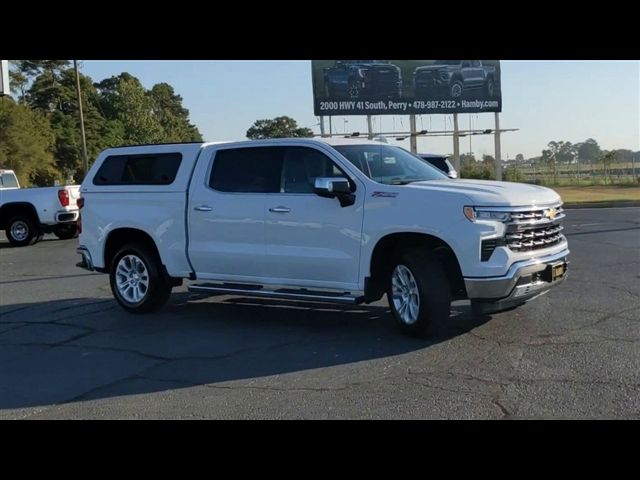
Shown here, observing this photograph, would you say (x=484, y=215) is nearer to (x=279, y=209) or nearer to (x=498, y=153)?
(x=279, y=209)

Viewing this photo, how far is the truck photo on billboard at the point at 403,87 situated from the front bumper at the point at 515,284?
111 feet

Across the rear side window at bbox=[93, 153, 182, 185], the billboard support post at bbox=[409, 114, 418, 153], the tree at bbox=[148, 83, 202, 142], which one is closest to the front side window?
the rear side window at bbox=[93, 153, 182, 185]

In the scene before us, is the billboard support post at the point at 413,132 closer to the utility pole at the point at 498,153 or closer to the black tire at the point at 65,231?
the utility pole at the point at 498,153

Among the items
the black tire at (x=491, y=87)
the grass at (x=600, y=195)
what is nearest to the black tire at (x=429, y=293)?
the grass at (x=600, y=195)

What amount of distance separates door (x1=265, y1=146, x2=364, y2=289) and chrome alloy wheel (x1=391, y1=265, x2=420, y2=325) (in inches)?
16.3

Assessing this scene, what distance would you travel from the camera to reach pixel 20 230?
18406mm

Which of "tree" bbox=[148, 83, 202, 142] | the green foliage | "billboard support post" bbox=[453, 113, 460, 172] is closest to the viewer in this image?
"billboard support post" bbox=[453, 113, 460, 172]

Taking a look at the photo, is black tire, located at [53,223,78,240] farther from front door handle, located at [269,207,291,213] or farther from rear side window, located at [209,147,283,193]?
front door handle, located at [269,207,291,213]

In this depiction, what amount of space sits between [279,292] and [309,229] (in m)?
0.80

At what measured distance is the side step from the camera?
690 centimetres

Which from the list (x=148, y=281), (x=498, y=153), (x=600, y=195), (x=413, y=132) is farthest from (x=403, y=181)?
(x=498, y=153)

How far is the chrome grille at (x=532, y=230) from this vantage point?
6.23 metres
